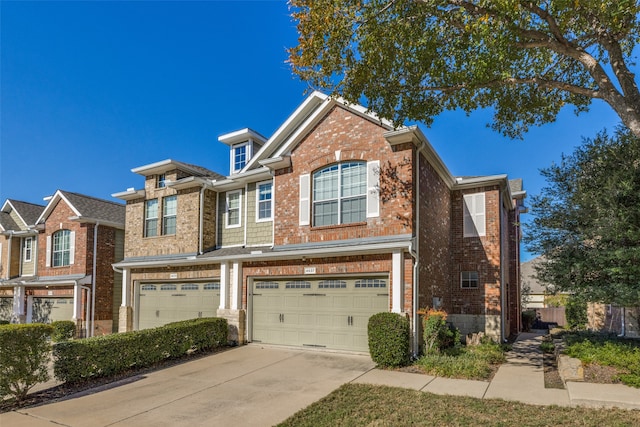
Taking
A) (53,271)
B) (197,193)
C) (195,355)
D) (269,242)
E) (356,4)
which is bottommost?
(195,355)

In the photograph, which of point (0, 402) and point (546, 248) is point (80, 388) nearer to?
point (0, 402)

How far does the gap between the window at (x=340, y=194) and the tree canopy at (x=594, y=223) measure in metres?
5.00

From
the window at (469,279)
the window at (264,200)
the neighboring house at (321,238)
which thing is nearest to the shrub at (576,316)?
the neighboring house at (321,238)

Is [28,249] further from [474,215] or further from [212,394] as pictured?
[474,215]

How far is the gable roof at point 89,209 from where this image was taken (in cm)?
2114

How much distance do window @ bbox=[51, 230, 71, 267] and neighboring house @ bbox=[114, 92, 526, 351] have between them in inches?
189

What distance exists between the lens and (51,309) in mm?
22672

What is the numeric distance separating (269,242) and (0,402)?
343 inches

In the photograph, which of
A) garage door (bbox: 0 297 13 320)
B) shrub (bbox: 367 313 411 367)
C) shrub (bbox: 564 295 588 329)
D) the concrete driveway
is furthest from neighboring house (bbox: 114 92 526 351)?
garage door (bbox: 0 297 13 320)

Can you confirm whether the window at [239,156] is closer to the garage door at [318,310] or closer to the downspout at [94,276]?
the garage door at [318,310]

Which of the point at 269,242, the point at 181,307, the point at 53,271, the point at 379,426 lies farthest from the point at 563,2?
the point at 53,271

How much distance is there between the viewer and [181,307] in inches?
664

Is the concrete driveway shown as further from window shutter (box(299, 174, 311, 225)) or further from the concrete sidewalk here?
window shutter (box(299, 174, 311, 225))

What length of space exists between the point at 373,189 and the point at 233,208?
273 inches
